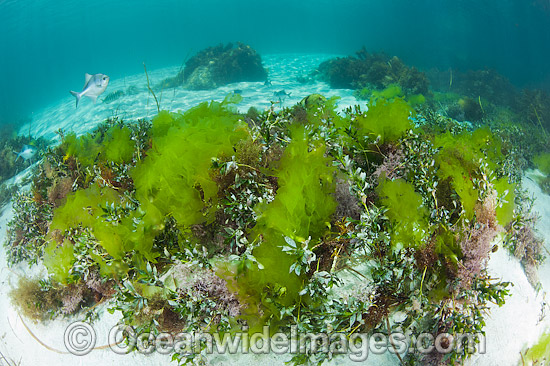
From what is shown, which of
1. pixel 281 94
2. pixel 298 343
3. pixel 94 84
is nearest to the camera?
pixel 298 343

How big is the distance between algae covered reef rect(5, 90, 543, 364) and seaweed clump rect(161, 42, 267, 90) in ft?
54.6

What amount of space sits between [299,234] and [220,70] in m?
19.5

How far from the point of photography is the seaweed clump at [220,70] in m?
18.5

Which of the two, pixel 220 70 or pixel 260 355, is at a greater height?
pixel 220 70

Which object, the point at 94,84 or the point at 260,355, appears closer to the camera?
the point at 260,355

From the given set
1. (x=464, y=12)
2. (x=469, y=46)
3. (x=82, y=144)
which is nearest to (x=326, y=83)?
(x=82, y=144)

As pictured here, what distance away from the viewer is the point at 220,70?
1909 cm

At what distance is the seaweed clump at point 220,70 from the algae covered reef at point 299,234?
656 inches

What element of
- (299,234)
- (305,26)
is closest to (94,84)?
(299,234)

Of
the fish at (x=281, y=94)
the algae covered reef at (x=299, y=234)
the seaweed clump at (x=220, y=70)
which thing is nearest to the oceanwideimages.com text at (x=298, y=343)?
the algae covered reef at (x=299, y=234)

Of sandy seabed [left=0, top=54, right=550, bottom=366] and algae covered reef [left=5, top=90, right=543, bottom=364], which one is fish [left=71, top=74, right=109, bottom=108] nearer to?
sandy seabed [left=0, top=54, right=550, bottom=366]

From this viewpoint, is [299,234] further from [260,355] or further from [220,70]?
[220,70]

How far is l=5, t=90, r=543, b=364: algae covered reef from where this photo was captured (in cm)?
228

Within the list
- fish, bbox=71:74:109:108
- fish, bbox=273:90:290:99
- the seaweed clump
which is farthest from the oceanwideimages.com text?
the seaweed clump
